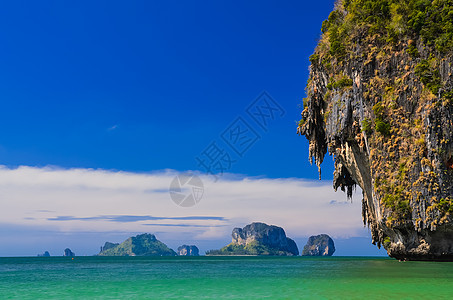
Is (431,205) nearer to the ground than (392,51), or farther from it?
nearer to the ground

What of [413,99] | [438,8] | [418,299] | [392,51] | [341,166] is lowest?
[418,299]

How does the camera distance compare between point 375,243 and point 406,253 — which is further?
point 375,243

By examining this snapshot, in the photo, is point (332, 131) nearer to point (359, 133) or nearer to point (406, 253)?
point (359, 133)

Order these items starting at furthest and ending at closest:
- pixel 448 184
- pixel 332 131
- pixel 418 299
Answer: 1. pixel 332 131
2. pixel 448 184
3. pixel 418 299

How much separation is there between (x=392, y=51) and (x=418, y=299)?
1904cm

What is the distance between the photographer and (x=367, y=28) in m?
28.5

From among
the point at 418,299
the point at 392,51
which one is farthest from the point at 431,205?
the point at 418,299

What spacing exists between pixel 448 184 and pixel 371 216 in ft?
35.3

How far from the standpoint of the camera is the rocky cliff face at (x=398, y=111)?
955 inches

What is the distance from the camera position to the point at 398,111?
26.1 meters

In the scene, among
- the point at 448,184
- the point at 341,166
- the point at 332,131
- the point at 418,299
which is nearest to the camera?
the point at 418,299

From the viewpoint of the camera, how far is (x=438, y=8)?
26.1 m

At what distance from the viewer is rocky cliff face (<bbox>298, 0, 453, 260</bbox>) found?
79.6ft

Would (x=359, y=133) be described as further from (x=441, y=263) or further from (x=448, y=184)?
(x=441, y=263)
